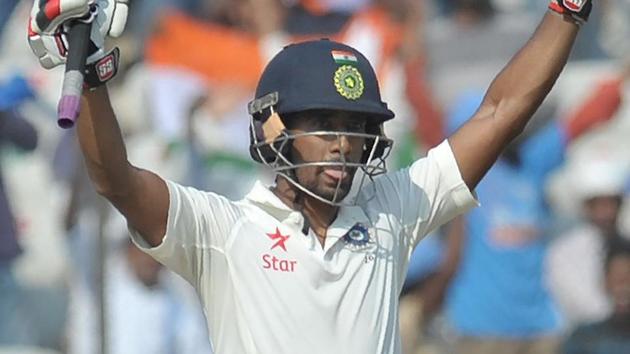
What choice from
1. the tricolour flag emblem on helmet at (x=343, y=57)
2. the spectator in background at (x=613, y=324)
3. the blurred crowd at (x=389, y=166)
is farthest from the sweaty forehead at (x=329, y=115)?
the spectator in background at (x=613, y=324)

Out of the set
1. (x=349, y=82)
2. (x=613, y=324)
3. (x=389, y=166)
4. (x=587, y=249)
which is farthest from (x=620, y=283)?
(x=349, y=82)

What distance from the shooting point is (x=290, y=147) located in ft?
15.8

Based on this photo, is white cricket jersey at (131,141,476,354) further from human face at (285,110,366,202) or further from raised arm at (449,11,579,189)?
raised arm at (449,11,579,189)

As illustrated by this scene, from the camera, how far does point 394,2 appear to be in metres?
10.4

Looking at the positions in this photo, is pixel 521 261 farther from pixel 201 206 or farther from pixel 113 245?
pixel 201 206

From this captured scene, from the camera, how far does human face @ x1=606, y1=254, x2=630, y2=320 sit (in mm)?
8828

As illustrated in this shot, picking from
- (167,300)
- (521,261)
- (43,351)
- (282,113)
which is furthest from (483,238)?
(282,113)

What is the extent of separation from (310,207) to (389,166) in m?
4.56

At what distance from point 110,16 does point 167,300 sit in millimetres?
4439

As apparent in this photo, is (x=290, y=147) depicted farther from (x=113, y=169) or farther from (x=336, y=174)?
(x=113, y=169)

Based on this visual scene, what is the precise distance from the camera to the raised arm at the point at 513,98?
5.03 meters

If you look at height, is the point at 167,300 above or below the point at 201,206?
below

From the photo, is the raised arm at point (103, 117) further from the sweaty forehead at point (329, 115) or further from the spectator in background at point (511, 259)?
the spectator in background at point (511, 259)

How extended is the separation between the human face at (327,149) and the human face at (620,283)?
428 cm
